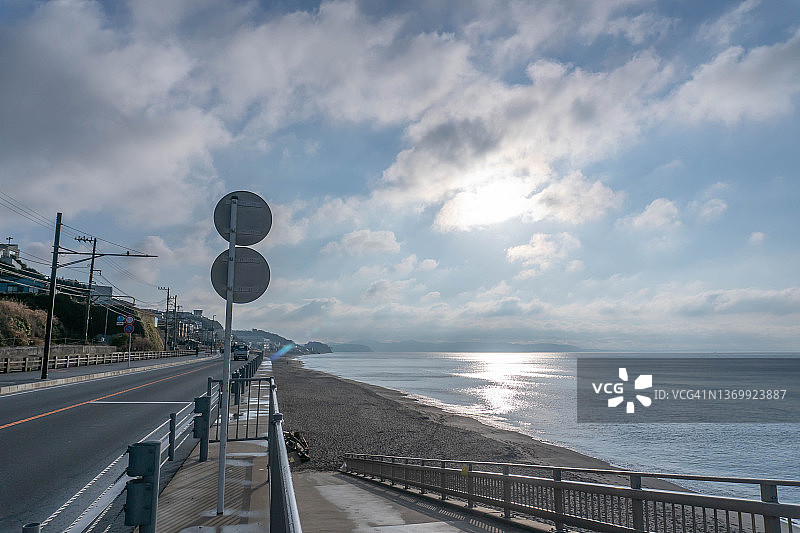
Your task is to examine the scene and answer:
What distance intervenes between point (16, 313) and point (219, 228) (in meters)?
55.8

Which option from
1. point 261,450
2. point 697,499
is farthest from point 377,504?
point 697,499

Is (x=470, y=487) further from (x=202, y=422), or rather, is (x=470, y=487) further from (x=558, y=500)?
(x=202, y=422)

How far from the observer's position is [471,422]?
4009 centimetres

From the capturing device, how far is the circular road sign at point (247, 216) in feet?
19.6

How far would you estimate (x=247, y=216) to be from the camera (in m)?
6.02

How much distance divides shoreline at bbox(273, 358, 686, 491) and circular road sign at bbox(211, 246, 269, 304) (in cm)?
1377

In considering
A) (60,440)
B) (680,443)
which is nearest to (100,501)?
(60,440)

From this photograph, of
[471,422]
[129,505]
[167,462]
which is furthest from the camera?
[471,422]

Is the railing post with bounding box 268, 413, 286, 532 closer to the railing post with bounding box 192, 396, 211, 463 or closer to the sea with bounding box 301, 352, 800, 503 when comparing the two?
the railing post with bounding box 192, 396, 211, 463

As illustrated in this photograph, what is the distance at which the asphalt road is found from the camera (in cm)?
692

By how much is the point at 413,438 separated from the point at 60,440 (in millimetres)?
21175

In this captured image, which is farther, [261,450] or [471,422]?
[471,422]

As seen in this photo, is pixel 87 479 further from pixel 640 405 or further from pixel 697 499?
pixel 640 405

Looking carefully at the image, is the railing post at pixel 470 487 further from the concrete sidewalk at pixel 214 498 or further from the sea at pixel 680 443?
the sea at pixel 680 443
